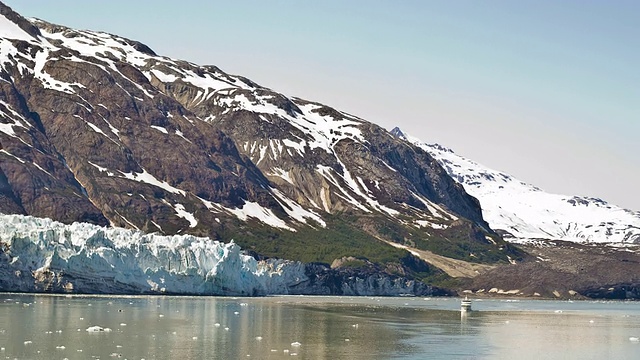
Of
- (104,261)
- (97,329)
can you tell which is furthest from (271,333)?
(104,261)

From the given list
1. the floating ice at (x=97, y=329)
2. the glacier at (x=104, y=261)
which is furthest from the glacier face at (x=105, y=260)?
the floating ice at (x=97, y=329)

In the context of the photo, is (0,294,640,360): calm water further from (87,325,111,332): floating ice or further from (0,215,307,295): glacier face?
(0,215,307,295): glacier face

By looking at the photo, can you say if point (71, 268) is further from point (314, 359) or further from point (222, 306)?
point (314, 359)

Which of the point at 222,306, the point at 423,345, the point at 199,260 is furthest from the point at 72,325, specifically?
the point at 199,260

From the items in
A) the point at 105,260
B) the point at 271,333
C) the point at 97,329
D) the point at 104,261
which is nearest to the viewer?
the point at 97,329

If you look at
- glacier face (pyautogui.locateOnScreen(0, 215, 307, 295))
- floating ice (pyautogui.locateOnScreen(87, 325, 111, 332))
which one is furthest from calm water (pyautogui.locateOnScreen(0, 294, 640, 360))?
glacier face (pyautogui.locateOnScreen(0, 215, 307, 295))

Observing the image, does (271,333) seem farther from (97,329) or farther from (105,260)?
(105,260)
